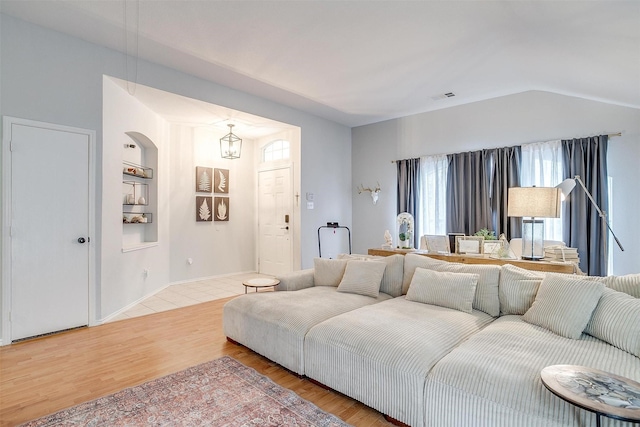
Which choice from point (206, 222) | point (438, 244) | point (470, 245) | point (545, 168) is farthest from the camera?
point (206, 222)

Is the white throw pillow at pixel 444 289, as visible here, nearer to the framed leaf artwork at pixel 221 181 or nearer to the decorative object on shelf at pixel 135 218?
the decorative object on shelf at pixel 135 218

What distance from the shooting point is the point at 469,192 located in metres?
5.31

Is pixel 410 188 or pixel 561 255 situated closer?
pixel 561 255

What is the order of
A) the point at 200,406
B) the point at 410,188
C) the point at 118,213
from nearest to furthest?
the point at 200,406 → the point at 118,213 → the point at 410,188

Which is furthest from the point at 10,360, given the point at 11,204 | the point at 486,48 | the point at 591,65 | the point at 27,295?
the point at 591,65

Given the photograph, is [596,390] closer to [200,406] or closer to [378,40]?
[200,406]

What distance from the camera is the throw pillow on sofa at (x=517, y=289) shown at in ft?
8.39

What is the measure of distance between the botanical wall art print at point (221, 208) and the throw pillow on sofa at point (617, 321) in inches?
221

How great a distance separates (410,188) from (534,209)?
2.97 metres

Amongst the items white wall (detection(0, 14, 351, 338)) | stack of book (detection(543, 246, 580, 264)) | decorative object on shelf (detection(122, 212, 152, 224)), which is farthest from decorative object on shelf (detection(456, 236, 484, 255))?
decorative object on shelf (detection(122, 212, 152, 224))

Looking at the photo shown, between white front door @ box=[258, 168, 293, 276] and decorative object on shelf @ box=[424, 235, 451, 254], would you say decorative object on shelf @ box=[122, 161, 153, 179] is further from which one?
decorative object on shelf @ box=[424, 235, 451, 254]

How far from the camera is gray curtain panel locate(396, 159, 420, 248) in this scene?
5.97 metres

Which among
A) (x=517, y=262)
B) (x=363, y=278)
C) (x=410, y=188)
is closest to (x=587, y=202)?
(x=517, y=262)

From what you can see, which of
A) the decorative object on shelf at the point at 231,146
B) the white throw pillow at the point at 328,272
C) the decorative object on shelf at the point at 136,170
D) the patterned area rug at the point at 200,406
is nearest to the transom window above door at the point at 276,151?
the decorative object on shelf at the point at 231,146
